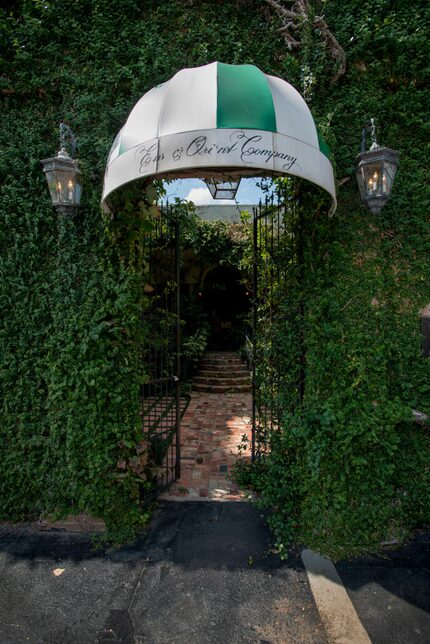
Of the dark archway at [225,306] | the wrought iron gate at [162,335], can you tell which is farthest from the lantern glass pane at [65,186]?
the dark archway at [225,306]

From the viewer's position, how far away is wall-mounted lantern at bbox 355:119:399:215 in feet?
9.34

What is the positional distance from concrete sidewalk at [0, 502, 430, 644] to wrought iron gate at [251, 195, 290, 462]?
1.10 meters

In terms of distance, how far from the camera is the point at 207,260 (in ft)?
37.6

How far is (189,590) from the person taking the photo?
2.61 meters

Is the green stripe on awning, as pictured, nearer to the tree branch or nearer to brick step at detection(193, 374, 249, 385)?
the tree branch

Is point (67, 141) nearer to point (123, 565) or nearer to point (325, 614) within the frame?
point (123, 565)

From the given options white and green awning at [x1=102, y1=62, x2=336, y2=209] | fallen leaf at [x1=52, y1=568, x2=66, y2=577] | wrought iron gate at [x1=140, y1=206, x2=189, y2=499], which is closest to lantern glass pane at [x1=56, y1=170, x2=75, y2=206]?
white and green awning at [x1=102, y1=62, x2=336, y2=209]

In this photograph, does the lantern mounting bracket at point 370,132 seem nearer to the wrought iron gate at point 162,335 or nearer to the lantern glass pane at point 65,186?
the wrought iron gate at point 162,335

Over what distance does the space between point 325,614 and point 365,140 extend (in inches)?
153

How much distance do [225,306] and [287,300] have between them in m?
10.9

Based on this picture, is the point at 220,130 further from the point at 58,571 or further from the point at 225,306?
the point at 225,306

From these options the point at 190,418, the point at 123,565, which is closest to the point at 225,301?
the point at 190,418

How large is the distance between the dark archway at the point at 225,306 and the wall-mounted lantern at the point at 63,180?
1007cm

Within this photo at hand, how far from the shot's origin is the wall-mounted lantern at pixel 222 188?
411 cm
